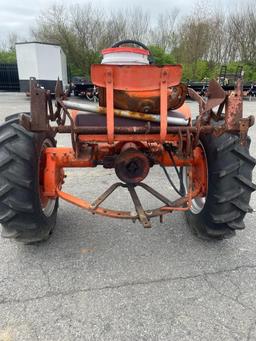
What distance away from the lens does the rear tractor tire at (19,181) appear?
246 cm

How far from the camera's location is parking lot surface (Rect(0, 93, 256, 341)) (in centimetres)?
199

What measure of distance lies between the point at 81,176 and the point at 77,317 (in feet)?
9.08

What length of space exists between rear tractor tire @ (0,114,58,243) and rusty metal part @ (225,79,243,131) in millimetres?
1390

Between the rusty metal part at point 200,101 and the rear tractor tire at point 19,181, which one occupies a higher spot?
the rusty metal part at point 200,101

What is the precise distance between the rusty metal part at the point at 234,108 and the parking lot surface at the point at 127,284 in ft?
3.64

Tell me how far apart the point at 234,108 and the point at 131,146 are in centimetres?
81

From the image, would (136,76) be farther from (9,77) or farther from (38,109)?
(9,77)

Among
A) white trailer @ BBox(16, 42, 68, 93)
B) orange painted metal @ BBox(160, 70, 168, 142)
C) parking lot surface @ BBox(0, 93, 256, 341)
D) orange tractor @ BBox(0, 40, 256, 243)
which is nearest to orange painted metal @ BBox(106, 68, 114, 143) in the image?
orange tractor @ BBox(0, 40, 256, 243)

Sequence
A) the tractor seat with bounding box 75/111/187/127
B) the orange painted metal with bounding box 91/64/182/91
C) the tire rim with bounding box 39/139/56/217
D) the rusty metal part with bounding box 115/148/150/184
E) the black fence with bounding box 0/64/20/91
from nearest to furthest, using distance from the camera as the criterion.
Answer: the orange painted metal with bounding box 91/64/182/91, the tractor seat with bounding box 75/111/187/127, the rusty metal part with bounding box 115/148/150/184, the tire rim with bounding box 39/139/56/217, the black fence with bounding box 0/64/20/91

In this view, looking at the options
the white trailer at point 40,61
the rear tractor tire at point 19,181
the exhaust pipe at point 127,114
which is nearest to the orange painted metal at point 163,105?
the exhaust pipe at point 127,114

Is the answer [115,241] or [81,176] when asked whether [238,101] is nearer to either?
[115,241]

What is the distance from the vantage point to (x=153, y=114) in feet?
7.86

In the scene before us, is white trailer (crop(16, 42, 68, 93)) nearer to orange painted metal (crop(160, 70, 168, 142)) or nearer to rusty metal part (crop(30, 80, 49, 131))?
rusty metal part (crop(30, 80, 49, 131))

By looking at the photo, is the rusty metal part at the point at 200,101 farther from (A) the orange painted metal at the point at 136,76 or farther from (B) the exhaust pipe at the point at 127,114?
(A) the orange painted metal at the point at 136,76
